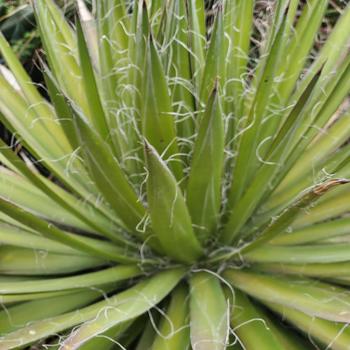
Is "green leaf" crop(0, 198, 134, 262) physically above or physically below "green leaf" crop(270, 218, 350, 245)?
above

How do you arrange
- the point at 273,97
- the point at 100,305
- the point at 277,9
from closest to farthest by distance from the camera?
the point at 100,305 → the point at 277,9 → the point at 273,97

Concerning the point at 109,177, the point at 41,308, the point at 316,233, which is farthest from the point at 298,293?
the point at 41,308

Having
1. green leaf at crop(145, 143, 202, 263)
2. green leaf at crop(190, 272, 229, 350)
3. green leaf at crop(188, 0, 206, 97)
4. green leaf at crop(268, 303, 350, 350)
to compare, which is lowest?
green leaf at crop(268, 303, 350, 350)

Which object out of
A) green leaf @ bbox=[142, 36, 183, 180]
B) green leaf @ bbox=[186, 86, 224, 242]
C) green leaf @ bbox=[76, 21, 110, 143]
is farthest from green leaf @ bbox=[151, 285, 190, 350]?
green leaf @ bbox=[76, 21, 110, 143]

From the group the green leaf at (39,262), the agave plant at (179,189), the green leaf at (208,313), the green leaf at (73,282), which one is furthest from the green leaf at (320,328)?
the green leaf at (39,262)

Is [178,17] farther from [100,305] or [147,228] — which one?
[100,305]

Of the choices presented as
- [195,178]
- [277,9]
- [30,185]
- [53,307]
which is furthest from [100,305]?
[277,9]

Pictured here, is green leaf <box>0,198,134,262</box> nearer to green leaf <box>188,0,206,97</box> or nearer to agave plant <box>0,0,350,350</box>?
agave plant <box>0,0,350,350</box>
